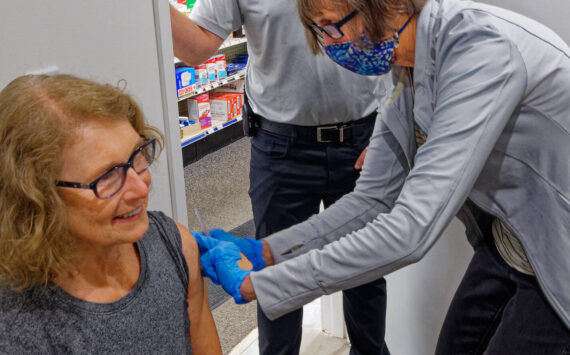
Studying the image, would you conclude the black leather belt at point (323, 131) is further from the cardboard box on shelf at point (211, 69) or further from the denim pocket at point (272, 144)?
the cardboard box on shelf at point (211, 69)

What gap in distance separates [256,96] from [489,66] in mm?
1139

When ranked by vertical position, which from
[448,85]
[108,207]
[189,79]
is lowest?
[189,79]

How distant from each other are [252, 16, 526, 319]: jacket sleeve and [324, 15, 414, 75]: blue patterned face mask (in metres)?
0.12

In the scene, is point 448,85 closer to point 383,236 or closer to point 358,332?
point 383,236

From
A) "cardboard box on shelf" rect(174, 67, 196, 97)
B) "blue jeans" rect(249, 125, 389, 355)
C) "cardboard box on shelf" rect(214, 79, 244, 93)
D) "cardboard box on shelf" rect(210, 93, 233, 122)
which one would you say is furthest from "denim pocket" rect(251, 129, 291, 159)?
"cardboard box on shelf" rect(214, 79, 244, 93)

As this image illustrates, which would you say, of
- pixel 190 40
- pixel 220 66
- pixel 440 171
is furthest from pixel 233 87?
pixel 440 171

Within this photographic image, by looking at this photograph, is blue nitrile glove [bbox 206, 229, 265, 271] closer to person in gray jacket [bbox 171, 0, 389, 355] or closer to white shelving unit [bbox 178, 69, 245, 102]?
person in gray jacket [bbox 171, 0, 389, 355]

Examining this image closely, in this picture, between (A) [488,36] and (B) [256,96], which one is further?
(B) [256,96]

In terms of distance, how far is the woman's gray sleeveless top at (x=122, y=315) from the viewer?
1.20 metres

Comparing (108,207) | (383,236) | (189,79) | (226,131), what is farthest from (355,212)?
(226,131)

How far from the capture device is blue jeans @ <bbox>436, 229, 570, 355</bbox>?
1.49 meters

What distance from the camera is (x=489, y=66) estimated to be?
1.26 metres

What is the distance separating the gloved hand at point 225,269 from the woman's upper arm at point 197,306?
0.03 m

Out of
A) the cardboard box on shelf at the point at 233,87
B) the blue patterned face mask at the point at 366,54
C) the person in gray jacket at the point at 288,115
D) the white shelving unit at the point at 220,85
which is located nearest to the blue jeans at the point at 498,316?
the blue patterned face mask at the point at 366,54
